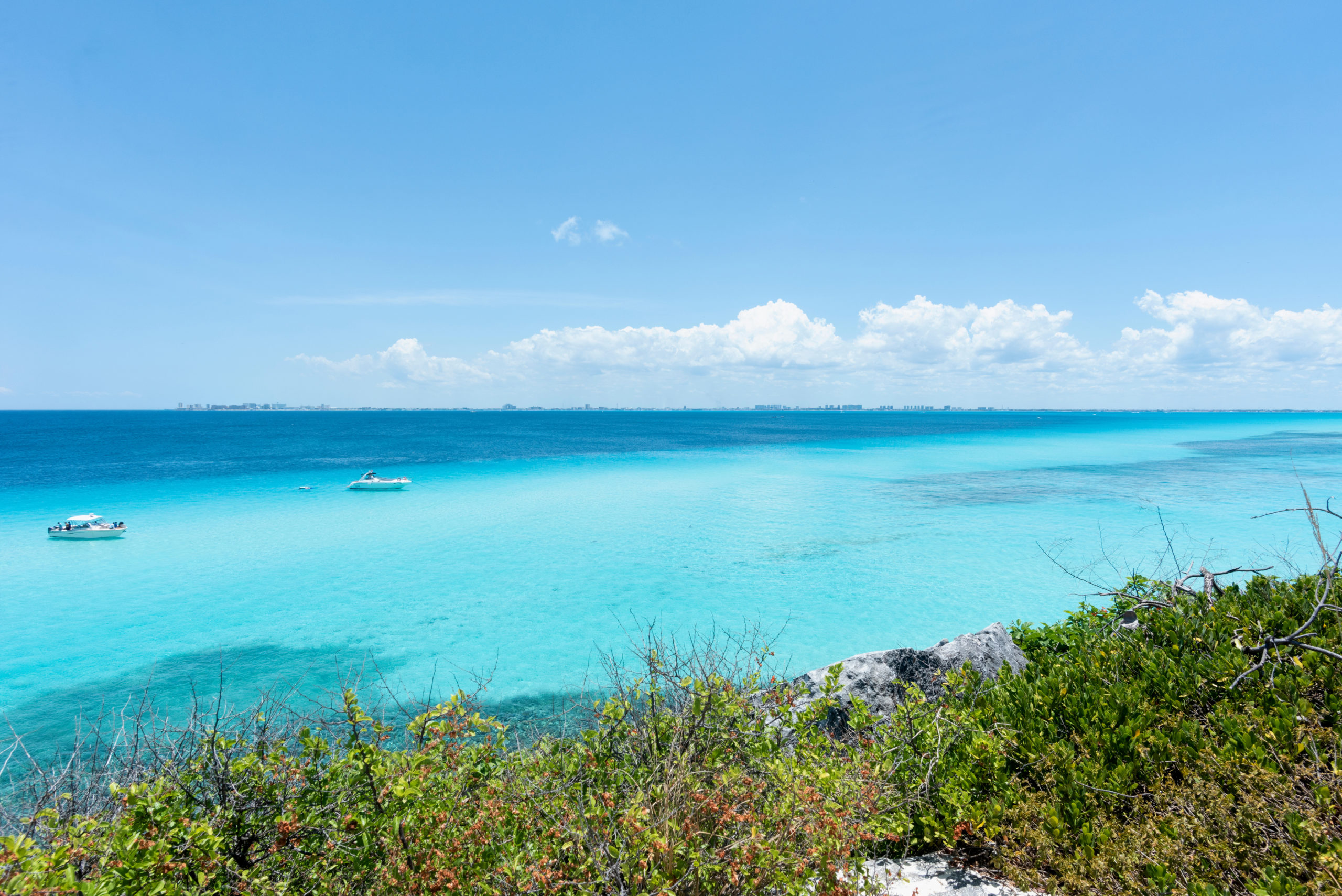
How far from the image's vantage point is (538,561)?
2239 cm

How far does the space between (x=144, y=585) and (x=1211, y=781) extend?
1102 inches

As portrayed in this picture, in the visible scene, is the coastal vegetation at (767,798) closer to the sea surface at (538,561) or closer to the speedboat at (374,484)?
the sea surface at (538,561)

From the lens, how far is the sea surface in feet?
47.0

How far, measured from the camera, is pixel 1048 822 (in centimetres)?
412

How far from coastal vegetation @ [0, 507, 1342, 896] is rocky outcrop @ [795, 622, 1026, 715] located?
94.4 inches

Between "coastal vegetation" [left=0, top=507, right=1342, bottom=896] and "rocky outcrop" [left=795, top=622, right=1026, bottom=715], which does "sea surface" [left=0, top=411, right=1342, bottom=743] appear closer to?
"rocky outcrop" [left=795, top=622, right=1026, bottom=715]

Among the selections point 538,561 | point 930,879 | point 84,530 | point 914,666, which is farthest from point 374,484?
point 930,879

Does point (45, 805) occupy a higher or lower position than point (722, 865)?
lower

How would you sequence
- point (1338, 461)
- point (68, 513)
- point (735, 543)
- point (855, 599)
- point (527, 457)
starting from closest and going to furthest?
point (855, 599)
point (735, 543)
point (68, 513)
point (1338, 461)
point (527, 457)

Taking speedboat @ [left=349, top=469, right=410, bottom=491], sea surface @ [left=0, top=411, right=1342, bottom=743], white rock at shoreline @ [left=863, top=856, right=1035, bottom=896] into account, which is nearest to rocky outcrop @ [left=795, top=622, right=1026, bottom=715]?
white rock at shoreline @ [left=863, top=856, right=1035, bottom=896]

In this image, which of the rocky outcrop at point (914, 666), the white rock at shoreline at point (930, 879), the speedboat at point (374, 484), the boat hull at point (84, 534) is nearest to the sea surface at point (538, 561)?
the boat hull at point (84, 534)

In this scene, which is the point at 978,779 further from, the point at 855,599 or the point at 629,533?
the point at 629,533

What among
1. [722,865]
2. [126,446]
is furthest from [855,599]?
[126,446]

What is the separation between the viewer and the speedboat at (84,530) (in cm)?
2547
